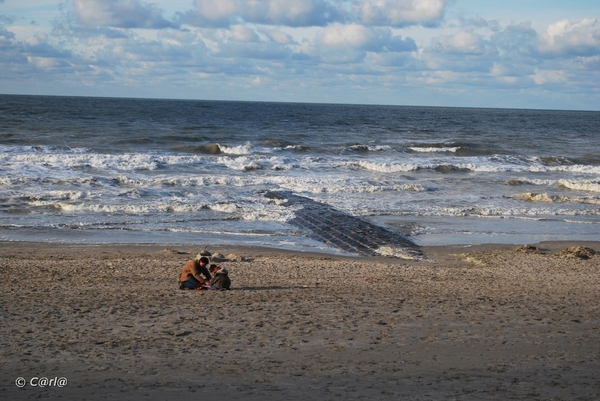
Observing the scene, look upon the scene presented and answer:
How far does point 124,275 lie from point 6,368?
523 cm

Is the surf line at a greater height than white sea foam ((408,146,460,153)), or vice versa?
white sea foam ((408,146,460,153))

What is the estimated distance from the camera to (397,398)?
236 inches

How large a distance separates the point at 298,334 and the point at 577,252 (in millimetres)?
9506

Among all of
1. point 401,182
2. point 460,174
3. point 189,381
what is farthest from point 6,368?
point 460,174

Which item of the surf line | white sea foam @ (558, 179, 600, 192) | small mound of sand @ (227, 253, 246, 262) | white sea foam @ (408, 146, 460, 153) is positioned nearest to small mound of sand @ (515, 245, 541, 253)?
the surf line

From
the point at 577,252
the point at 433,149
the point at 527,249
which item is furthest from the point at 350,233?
the point at 433,149

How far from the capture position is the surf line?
51.2 feet

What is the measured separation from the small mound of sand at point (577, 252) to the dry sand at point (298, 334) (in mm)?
2394

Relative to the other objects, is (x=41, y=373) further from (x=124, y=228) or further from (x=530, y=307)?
(x=124, y=228)

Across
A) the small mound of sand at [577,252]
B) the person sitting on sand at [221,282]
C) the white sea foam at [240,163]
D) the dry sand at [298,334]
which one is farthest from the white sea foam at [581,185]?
the person sitting on sand at [221,282]

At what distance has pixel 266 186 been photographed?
85.8ft

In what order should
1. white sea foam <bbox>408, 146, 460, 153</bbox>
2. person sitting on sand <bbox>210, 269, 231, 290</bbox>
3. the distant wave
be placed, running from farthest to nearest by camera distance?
white sea foam <bbox>408, 146, 460, 153</bbox>, the distant wave, person sitting on sand <bbox>210, 269, 231, 290</bbox>

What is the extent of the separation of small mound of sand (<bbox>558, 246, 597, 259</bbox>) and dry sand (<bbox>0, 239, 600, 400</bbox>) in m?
2.39

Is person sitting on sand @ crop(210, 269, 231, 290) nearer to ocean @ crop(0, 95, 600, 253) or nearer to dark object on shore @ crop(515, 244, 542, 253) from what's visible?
ocean @ crop(0, 95, 600, 253)
